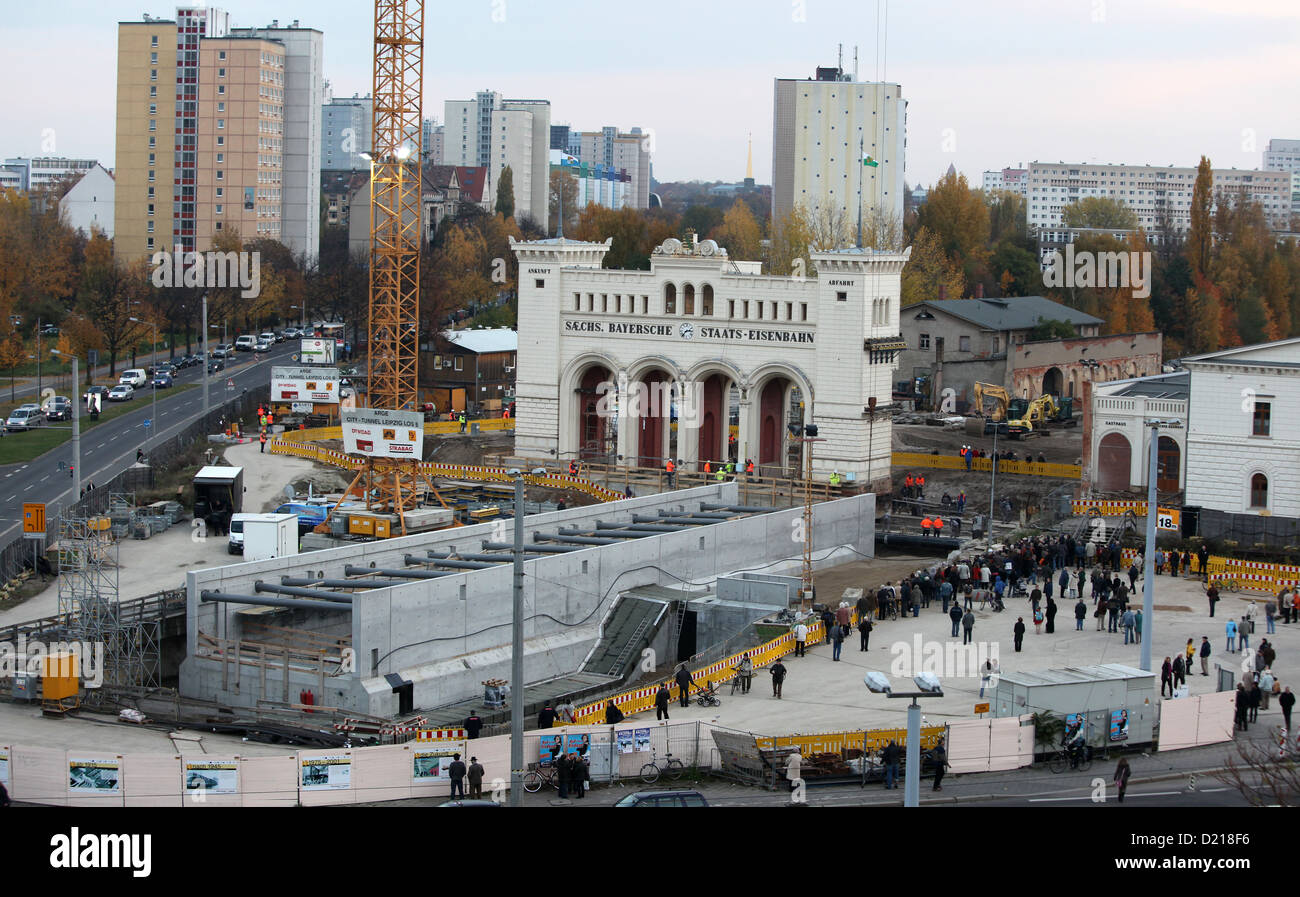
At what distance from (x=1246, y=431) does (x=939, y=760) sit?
27.6m

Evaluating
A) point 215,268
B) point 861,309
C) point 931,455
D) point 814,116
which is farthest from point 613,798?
point 814,116

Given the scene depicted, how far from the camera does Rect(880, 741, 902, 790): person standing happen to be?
2875 cm

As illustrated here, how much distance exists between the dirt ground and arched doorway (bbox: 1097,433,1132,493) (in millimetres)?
2771

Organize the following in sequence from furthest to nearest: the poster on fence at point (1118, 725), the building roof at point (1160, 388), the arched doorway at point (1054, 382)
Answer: the arched doorway at point (1054, 382) < the building roof at point (1160, 388) < the poster on fence at point (1118, 725)

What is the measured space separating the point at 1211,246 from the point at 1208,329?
13.0 meters

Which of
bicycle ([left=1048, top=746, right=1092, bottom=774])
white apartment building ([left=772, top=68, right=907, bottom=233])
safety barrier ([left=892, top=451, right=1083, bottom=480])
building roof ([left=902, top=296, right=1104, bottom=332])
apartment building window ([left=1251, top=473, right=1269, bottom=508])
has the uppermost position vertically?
white apartment building ([left=772, top=68, right=907, bottom=233])

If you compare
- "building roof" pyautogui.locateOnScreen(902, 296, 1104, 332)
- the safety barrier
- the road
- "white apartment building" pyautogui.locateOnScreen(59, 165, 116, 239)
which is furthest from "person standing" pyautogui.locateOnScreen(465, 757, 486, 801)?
"white apartment building" pyautogui.locateOnScreen(59, 165, 116, 239)

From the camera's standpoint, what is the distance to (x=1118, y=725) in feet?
100.0

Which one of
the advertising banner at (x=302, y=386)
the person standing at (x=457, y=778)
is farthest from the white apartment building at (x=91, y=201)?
the person standing at (x=457, y=778)

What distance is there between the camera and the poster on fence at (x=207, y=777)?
26.7 metres

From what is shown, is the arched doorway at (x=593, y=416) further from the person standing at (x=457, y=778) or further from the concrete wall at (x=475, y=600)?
the person standing at (x=457, y=778)

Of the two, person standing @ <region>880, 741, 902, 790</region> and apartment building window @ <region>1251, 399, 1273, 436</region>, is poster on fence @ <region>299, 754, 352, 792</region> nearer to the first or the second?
person standing @ <region>880, 741, 902, 790</region>

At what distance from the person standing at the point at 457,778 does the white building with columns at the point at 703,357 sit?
115 feet

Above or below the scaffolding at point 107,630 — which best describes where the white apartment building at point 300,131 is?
above
